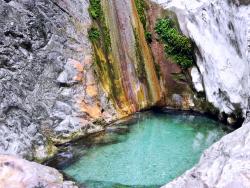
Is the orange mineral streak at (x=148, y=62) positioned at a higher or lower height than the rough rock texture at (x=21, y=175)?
higher

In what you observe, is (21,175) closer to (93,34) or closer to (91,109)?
(91,109)

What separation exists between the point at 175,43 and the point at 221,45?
2.99 metres

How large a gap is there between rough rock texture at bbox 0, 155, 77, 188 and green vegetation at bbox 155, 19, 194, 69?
31.6ft

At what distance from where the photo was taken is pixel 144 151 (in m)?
14.6

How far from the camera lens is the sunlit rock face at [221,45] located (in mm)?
15062

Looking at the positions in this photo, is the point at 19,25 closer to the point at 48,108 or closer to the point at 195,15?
the point at 48,108

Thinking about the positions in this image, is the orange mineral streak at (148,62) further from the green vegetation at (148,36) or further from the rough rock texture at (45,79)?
the rough rock texture at (45,79)

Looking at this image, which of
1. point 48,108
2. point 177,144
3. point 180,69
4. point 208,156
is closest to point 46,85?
point 48,108

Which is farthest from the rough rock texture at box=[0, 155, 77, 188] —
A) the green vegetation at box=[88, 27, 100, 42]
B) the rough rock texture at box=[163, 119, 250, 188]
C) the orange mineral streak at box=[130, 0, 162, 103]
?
the orange mineral streak at box=[130, 0, 162, 103]

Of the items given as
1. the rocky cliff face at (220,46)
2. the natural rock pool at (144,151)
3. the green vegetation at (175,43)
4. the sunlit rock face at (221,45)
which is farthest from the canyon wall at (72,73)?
the sunlit rock face at (221,45)

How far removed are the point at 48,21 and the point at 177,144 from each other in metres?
6.68

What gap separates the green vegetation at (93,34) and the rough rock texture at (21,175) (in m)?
7.66

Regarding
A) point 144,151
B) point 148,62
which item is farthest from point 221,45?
point 144,151

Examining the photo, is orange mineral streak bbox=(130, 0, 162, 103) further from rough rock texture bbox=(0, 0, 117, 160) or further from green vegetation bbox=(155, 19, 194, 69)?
rough rock texture bbox=(0, 0, 117, 160)
